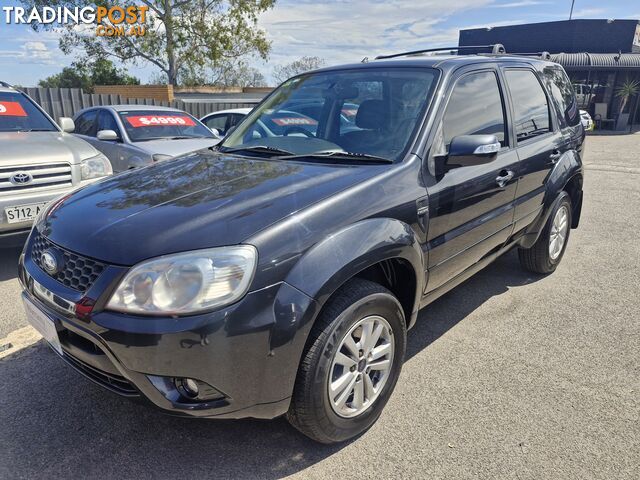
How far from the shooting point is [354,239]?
7.03 ft

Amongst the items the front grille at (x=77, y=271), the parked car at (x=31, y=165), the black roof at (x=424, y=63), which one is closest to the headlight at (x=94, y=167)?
the parked car at (x=31, y=165)

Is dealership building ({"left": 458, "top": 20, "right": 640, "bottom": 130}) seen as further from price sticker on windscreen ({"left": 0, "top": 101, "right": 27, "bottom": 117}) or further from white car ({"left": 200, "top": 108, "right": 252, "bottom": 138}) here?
price sticker on windscreen ({"left": 0, "top": 101, "right": 27, "bottom": 117})

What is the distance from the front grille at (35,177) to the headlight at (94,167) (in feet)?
0.52

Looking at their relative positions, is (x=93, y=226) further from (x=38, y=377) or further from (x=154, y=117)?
(x=154, y=117)

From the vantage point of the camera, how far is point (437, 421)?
2488 mm

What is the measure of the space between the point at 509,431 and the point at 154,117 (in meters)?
7.15

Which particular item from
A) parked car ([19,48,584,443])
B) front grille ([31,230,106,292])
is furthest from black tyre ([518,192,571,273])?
front grille ([31,230,106,292])

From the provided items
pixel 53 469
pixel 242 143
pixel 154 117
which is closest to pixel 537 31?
pixel 154 117

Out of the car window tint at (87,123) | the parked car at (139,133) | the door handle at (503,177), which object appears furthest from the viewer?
the car window tint at (87,123)

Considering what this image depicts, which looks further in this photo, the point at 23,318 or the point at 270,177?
the point at 23,318

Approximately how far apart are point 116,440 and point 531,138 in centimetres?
350

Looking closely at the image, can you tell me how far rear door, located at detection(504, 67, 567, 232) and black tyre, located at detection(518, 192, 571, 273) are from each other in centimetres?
38

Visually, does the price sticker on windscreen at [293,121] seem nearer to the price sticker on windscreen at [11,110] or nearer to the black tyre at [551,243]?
the black tyre at [551,243]

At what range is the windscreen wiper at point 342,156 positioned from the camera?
2.59 m
